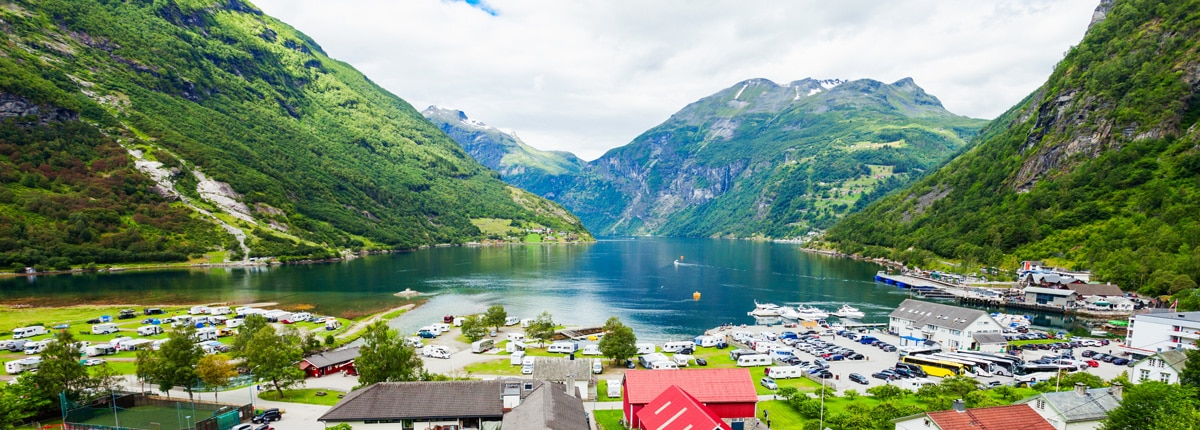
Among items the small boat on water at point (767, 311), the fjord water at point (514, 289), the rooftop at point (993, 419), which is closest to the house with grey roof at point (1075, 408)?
the rooftop at point (993, 419)

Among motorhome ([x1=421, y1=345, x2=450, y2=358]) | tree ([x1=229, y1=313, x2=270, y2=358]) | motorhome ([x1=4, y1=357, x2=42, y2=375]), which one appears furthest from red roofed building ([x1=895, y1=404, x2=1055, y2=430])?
motorhome ([x1=4, y1=357, x2=42, y2=375])

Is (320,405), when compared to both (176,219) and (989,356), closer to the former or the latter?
(989,356)

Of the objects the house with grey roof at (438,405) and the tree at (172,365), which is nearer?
the house with grey roof at (438,405)

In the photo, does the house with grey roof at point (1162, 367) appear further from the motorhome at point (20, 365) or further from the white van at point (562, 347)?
the motorhome at point (20, 365)

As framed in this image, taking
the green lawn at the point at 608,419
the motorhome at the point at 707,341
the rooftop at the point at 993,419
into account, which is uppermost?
the rooftop at the point at 993,419

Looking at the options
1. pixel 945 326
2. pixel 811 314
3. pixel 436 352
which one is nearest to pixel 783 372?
pixel 945 326

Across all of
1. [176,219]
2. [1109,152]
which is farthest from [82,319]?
[1109,152]

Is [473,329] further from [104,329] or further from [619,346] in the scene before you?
[104,329]

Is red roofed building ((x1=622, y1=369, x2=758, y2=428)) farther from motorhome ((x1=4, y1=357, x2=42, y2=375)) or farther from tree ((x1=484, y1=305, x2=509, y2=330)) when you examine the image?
motorhome ((x1=4, y1=357, x2=42, y2=375))
